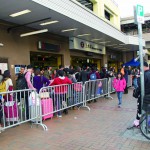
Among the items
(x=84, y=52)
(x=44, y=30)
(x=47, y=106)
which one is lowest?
(x=47, y=106)

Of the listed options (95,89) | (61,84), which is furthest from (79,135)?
(95,89)

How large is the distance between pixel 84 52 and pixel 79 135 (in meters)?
12.4

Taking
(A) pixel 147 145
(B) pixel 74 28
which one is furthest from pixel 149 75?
(B) pixel 74 28

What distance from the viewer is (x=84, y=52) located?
1748 centimetres

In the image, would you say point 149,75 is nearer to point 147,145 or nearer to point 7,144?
point 147,145

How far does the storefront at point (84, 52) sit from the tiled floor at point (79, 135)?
7.87m

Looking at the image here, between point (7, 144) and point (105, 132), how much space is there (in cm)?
244

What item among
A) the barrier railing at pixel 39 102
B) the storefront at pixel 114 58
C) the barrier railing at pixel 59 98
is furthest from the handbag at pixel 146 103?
the storefront at pixel 114 58

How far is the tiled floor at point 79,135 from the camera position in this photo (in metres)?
4.75

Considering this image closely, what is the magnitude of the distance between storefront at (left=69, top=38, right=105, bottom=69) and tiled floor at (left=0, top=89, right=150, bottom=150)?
25.8 feet

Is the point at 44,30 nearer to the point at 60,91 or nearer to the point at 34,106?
the point at 60,91

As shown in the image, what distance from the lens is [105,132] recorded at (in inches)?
225

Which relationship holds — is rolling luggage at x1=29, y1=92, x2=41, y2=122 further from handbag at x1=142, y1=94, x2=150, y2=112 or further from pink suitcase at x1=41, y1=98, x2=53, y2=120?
handbag at x1=142, y1=94, x2=150, y2=112

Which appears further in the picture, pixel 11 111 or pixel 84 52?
pixel 84 52
